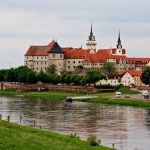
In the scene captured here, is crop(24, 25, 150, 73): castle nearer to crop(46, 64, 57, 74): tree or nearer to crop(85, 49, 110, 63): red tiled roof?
crop(85, 49, 110, 63): red tiled roof

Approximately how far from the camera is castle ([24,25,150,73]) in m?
158

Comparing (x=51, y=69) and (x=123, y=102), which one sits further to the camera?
(x=51, y=69)

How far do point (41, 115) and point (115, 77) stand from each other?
73495 mm

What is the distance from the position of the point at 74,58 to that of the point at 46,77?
84.2ft

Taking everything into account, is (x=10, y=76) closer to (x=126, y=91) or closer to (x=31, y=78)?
(x=31, y=78)

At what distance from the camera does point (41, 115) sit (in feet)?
206

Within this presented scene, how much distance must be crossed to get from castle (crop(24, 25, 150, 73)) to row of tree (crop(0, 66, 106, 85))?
12.9 m

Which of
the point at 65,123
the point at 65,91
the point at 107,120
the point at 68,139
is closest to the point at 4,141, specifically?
the point at 68,139

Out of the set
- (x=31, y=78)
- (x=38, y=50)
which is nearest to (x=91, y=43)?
(x=38, y=50)

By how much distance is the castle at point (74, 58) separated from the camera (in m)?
158

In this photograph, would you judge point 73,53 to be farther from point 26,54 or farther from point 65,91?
point 65,91

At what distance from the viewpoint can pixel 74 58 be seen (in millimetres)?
161875

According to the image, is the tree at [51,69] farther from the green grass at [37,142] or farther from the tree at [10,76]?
the green grass at [37,142]

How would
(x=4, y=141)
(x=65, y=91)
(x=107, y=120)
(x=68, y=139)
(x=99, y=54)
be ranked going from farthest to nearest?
1. (x=99, y=54)
2. (x=65, y=91)
3. (x=107, y=120)
4. (x=68, y=139)
5. (x=4, y=141)
